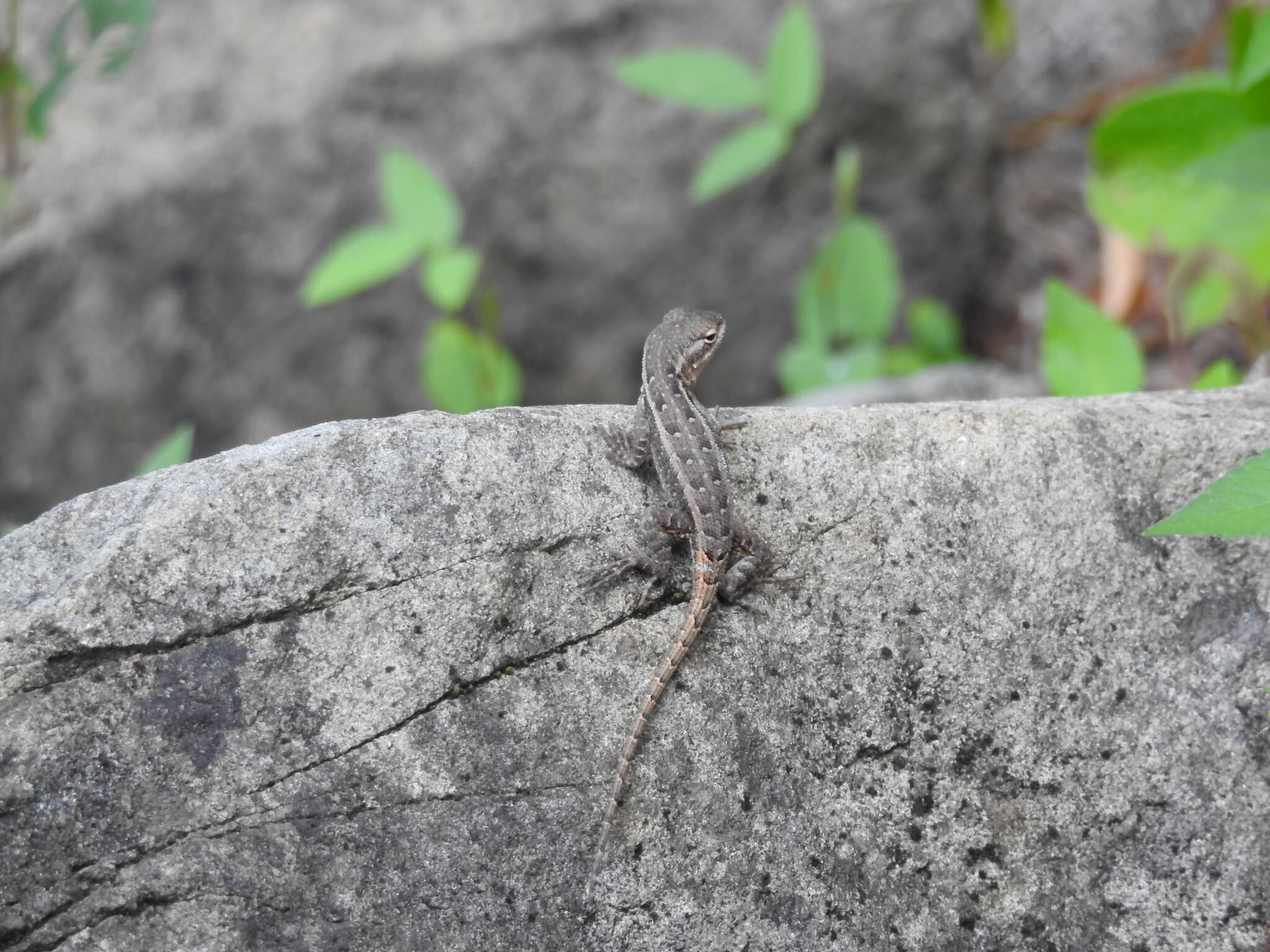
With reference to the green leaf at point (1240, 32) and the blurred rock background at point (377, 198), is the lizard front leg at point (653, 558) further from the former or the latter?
the blurred rock background at point (377, 198)

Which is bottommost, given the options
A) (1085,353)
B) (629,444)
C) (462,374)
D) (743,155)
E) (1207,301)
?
(1207,301)

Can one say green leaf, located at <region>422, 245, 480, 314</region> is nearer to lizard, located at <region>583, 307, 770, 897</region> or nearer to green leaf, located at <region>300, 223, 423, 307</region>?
green leaf, located at <region>300, 223, 423, 307</region>

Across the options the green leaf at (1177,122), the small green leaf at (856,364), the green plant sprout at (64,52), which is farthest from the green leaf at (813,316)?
the green plant sprout at (64,52)

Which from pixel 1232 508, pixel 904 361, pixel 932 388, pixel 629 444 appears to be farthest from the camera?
pixel 904 361

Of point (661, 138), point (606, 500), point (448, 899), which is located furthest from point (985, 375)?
point (448, 899)

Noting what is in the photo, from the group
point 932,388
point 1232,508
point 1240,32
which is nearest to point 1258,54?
point 1240,32

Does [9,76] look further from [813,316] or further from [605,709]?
[813,316]

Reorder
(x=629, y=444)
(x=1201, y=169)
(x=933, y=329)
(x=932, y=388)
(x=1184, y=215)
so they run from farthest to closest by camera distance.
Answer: (x=933, y=329) < (x=932, y=388) < (x=1184, y=215) < (x=1201, y=169) < (x=629, y=444)
